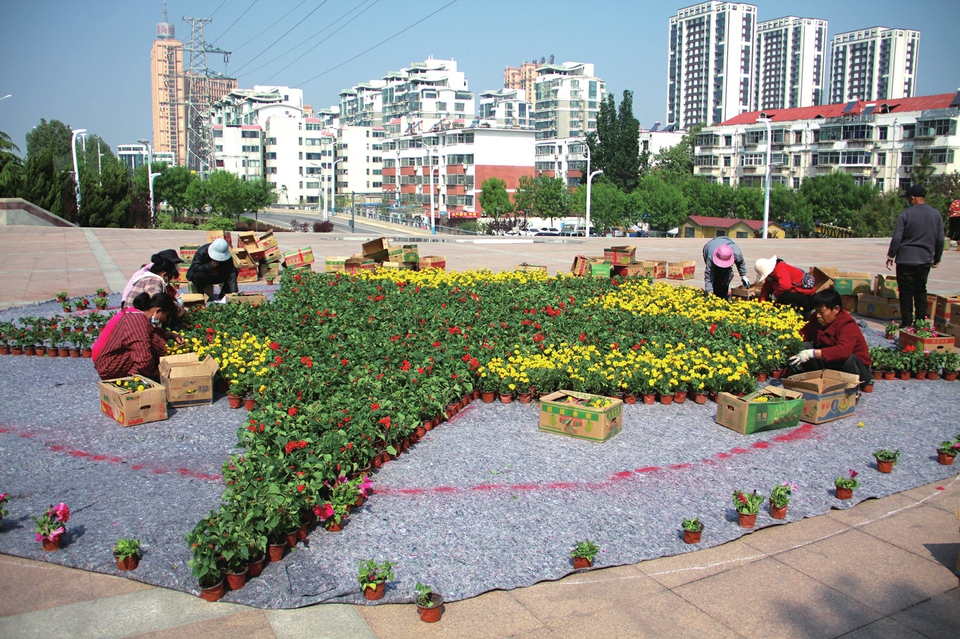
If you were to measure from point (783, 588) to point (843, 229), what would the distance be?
70.2m

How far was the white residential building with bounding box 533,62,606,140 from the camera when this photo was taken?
14588cm

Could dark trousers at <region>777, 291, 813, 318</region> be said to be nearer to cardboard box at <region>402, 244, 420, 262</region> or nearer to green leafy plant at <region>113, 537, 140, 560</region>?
cardboard box at <region>402, 244, 420, 262</region>

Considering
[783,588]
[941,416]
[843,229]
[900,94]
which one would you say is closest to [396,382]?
[783,588]

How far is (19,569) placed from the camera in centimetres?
469

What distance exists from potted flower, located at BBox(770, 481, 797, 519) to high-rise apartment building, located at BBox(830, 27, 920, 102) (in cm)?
19732

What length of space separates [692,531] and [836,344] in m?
3.93

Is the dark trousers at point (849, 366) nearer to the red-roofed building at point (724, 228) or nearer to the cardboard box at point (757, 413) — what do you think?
the cardboard box at point (757, 413)

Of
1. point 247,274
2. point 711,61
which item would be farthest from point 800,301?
point 711,61

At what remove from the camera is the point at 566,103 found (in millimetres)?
146375

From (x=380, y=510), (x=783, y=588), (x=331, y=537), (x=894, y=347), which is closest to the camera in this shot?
Answer: (x=783, y=588)

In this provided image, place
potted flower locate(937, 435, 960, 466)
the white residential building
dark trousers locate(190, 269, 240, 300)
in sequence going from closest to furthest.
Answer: potted flower locate(937, 435, 960, 466) → dark trousers locate(190, 269, 240, 300) → the white residential building

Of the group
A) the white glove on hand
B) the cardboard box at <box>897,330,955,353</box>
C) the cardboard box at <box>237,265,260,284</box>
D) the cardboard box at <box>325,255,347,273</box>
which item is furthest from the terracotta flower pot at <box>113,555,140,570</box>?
the cardboard box at <box>237,265,260,284</box>

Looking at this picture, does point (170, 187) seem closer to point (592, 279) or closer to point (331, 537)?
point (592, 279)

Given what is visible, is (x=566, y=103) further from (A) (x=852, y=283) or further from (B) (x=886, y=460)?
(B) (x=886, y=460)
